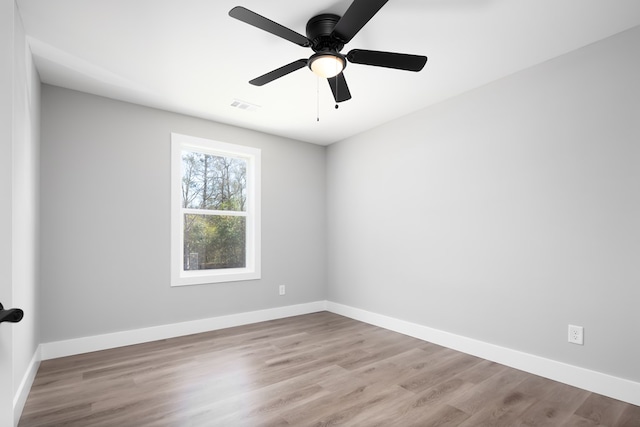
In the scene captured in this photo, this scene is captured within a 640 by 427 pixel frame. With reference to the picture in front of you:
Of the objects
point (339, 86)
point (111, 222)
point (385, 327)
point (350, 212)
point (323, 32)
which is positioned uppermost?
point (323, 32)

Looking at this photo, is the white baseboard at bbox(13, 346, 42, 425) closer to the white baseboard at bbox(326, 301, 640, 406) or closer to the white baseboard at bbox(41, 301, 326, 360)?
the white baseboard at bbox(41, 301, 326, 360)

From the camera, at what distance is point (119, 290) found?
3.42 meters

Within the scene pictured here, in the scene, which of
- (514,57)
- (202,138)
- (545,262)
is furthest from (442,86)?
(202,138)

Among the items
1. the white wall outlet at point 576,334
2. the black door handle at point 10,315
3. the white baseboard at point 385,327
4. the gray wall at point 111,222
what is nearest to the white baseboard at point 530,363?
the white baseboard at point 385,327

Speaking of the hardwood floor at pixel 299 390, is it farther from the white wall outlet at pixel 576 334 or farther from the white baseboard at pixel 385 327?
the white wall outlet at pixel 576 334

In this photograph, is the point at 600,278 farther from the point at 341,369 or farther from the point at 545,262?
the point at 341,369

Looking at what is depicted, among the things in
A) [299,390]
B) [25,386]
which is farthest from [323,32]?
[25,386]

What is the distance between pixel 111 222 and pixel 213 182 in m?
1.21

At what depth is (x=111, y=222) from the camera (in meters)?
3.41

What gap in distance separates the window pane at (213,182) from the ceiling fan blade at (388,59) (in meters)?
2.55

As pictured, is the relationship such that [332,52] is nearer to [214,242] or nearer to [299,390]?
[299,390]

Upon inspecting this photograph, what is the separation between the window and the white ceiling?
66 centimetres

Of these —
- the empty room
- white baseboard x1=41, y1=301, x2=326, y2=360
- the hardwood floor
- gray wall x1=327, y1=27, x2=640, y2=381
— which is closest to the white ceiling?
the empty room

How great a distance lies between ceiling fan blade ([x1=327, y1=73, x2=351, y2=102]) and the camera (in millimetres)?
2486
